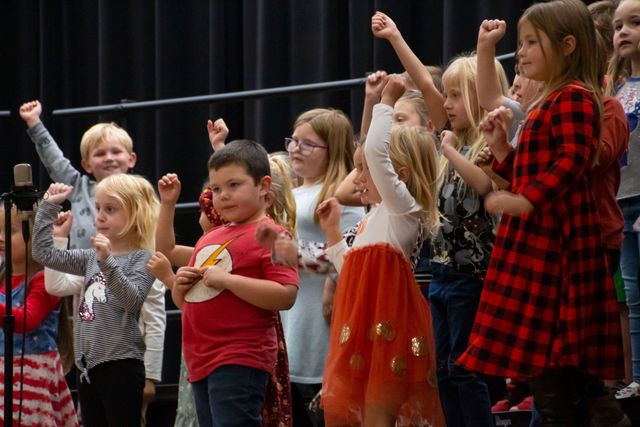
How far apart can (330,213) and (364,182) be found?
0.22 metres

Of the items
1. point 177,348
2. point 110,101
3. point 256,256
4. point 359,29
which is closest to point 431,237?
point 256,256

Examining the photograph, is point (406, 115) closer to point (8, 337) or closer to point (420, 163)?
point (420, 163)

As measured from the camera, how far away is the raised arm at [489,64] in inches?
110

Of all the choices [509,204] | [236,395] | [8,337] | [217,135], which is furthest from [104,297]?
[509,204]

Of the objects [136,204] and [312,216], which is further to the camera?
[136,204]

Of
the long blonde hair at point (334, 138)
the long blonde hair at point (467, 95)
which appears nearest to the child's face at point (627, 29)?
the long blonde hair at point (467, 95)

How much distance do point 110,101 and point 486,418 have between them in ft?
11.7

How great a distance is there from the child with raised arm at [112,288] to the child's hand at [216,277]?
0.53 meters

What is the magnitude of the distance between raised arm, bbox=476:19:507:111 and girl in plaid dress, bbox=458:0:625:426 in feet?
1.05

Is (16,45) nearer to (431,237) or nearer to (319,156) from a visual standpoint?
(319,156)

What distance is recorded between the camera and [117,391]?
3.40 m

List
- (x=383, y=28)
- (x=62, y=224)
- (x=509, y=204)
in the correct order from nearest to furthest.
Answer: (x=509, y=204) → (x=383, y=28) → (x=62, y=224)

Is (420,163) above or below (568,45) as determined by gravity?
below

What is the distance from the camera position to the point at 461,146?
309 centimetres
